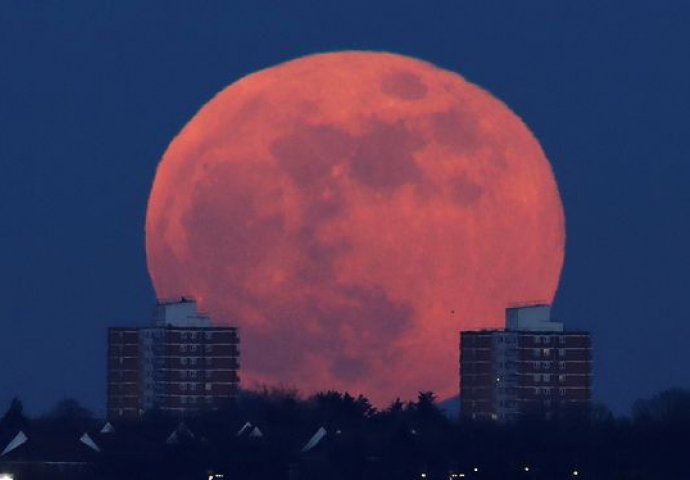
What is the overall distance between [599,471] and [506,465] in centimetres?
841

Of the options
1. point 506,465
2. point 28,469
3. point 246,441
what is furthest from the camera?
point 246,441

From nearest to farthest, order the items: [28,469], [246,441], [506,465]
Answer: [506,465]
[28,469]
[246,441]

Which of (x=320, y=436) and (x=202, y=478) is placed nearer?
(x=202, y=478)

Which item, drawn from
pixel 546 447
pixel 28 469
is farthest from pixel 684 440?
pixel 28 469

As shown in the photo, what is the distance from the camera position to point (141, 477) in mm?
174375

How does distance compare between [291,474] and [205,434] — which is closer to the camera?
[291,474]

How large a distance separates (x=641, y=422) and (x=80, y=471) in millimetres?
30589

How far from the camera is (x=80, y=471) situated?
585ft

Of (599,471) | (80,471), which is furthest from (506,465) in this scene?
(80,471)

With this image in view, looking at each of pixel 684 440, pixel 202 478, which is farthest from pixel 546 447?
pixel 202 478

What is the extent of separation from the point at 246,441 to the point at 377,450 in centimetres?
855

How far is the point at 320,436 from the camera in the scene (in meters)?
195

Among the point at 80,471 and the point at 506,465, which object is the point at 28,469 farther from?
the point at 506,465

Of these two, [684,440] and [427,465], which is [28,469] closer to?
[427,465]
